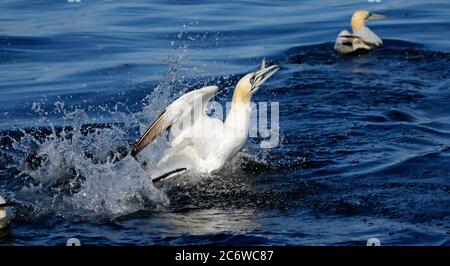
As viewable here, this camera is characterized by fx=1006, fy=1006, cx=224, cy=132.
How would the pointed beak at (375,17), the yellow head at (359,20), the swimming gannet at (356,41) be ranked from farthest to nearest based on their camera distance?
1. the pointed beak at (375,17)
2. the yellow head at (359,20)
3. the swimming gannet at (356,41)

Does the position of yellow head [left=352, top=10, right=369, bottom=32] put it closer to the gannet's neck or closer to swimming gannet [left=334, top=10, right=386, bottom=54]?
swimming gannet [left=334, top=10, right=386, bottom=54]

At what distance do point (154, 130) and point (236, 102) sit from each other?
3.52 feet

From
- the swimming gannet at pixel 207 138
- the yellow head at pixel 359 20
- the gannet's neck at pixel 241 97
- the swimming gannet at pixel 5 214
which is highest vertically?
the yellow head at pixel 359 20

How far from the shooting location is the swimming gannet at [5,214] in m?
8.44

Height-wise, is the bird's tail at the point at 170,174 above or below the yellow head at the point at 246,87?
below

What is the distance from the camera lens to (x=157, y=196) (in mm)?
9664

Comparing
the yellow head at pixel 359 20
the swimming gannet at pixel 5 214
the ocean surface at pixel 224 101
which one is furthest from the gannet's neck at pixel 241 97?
the yellow head at pixel 359 20

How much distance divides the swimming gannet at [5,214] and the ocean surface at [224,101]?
10cm

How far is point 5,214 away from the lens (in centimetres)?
857

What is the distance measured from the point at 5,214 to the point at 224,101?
17.1ft

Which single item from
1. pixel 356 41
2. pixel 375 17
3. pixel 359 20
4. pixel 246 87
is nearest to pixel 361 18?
pixel 359 20

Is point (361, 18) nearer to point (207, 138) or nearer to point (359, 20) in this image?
point (359, 20)

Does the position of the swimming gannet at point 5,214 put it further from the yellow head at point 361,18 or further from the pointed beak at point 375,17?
the pointed beak at point 375,17

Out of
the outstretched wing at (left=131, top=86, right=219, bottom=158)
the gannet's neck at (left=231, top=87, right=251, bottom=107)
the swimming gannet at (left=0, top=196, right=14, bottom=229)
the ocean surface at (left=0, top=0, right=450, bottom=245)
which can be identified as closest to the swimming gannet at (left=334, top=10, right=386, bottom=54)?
the ocean surface at (left=0, top=0, right=450, bottom=245)
